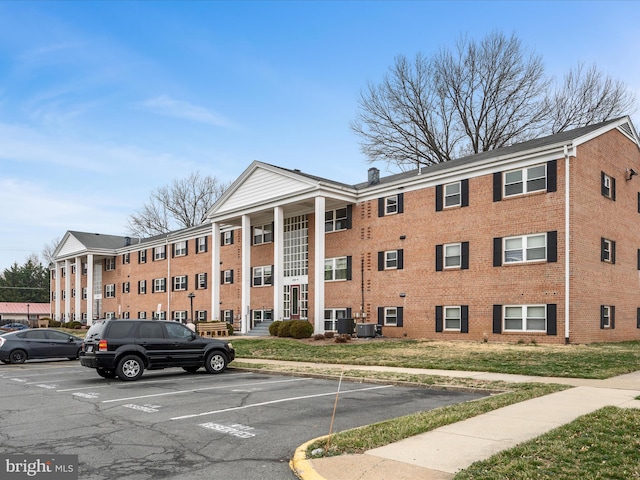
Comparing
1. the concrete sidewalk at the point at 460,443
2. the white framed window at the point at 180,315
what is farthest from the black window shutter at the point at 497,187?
the white framed window at the point at 180,315

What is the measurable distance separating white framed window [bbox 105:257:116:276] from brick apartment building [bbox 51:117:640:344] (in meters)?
25.2

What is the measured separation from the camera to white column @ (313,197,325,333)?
31.6 meters

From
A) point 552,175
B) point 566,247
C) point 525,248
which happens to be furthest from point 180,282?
point 566,247

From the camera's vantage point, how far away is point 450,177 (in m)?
27.9

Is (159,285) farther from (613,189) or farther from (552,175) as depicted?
(613,189)

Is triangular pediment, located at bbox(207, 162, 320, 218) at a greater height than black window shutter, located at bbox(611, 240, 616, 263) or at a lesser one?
greater

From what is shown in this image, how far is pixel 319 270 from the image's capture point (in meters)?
31.8

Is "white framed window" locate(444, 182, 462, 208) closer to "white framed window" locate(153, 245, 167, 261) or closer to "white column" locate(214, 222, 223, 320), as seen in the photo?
"white column" locate(214, 222, 223, 320)

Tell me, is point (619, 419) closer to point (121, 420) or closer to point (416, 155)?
point (121, 420)

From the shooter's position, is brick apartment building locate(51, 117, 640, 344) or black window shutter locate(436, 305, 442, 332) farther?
black window shutter locate(436, 305, 442, 332)

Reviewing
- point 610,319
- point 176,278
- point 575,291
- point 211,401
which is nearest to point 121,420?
point 211,401

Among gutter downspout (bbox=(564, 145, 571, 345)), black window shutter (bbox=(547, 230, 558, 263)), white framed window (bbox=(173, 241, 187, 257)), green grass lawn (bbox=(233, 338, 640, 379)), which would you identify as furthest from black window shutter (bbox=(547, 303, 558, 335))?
white framed window (bbox=(173, 241, 187, 257))

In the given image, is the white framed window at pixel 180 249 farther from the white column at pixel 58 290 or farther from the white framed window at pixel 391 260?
the white column at pixel 58 290

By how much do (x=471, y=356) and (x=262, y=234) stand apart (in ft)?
77.1
